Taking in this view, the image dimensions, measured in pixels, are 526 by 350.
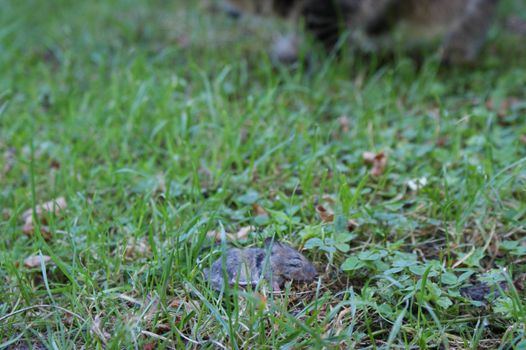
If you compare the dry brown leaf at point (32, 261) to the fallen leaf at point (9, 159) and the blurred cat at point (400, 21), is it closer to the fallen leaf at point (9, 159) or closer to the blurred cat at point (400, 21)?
the fallen leaf at point (9, 159)

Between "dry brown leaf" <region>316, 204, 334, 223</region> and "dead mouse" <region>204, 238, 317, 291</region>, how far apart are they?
22 centimetres

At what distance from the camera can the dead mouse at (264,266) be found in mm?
1760

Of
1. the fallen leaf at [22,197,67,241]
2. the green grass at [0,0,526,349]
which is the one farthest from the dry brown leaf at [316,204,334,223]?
the fallen leaf at [22,197,67,241]

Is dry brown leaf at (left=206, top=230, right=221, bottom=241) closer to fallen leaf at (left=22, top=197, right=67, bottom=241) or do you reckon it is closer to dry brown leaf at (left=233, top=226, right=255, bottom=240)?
dry brown leaf at (left=233, top=226, right=255, bottom=240)

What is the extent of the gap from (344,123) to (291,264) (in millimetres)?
1254

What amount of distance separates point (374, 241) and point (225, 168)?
752mm

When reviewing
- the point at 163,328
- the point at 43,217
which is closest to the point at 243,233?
the point at 163,328

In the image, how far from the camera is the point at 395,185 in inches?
92.5

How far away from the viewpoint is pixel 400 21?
3512 mm

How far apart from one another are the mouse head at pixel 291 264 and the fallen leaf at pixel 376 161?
2.31 feet

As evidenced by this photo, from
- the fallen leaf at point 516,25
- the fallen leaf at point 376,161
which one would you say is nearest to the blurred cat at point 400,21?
the fallen leaf at point 516,25

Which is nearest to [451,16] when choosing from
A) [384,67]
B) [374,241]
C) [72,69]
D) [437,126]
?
[384,67]

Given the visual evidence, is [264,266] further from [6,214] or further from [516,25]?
[516,25]

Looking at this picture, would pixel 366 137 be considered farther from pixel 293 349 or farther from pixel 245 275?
pixel 293 349
